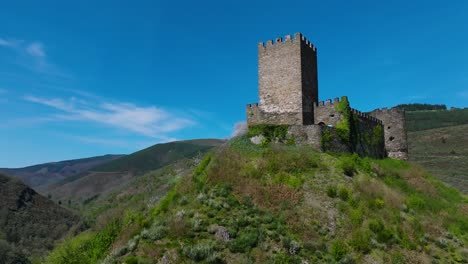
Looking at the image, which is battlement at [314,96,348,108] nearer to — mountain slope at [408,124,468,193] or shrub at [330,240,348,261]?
shrub at [330,240,348,261]

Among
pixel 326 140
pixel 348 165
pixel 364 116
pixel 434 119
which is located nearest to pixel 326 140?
pixel 326 140

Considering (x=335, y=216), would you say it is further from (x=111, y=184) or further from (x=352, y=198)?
(x=111, y=184)

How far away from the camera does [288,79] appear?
2708 cm

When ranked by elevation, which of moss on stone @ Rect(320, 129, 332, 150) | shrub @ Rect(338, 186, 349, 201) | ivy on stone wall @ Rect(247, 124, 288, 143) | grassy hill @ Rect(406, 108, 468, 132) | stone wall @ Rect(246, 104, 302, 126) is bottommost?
shrub @ Rect(338, 186, 349, 201)

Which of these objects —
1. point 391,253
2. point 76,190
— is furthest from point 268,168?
point 76,190

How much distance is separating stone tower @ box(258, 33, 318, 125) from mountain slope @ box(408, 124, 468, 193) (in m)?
29.7

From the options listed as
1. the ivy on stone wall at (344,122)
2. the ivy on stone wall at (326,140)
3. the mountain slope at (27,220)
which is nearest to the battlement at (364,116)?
the ivy on stone wall at (344,122)

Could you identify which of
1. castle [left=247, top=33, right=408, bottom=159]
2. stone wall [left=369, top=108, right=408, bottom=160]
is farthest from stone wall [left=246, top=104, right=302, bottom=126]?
stone wall [left=369, top=108, right=408, bottom=160]

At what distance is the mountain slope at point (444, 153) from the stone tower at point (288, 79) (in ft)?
97.4

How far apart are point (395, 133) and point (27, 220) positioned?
93.3 metres

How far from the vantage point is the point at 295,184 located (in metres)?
20.0

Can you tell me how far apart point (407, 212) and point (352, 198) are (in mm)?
3925

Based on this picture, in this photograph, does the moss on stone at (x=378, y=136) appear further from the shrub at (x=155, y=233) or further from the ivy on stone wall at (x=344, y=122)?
the shrub at (x=155, y=233)

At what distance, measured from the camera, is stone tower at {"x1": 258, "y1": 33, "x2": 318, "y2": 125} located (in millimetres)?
26641
